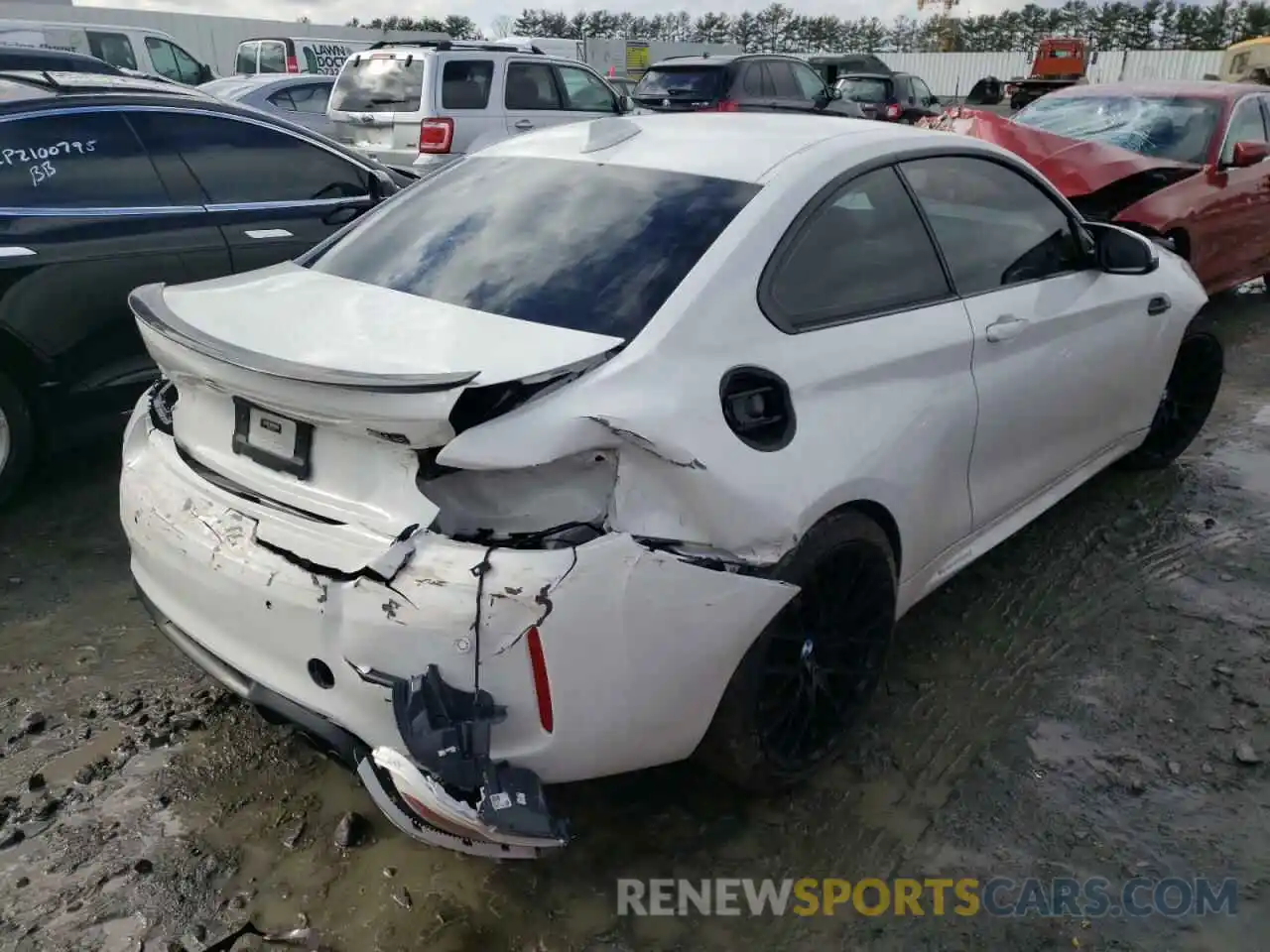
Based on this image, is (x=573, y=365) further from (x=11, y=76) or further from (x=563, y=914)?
(x=11, y=76)

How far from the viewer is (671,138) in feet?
9.79

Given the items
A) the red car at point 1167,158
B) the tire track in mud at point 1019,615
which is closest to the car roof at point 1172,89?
the red car at point 1167,158

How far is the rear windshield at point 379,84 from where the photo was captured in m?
10.0

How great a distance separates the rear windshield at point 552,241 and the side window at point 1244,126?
5844 millimetres

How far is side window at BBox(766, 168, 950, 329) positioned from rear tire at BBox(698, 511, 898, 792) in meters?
0.56

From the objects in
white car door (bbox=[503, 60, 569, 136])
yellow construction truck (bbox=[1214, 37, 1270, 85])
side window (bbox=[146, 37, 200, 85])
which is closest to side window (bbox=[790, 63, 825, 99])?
white car door (bbox=[503, 60, 569, 136])

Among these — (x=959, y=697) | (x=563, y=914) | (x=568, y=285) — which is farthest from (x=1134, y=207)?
(x=563, y=914)

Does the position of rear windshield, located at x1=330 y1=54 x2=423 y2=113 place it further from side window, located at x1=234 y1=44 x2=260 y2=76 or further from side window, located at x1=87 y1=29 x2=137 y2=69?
side window, located at x1=234 y1=44 x2=260 y2=76

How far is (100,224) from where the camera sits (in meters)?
4.19

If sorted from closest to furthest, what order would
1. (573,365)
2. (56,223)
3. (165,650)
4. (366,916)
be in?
1. (573,365)
2. (366,916)
3. (165,650)
4. (56,223)

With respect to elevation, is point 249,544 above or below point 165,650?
above

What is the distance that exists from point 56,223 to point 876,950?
13.1 feet

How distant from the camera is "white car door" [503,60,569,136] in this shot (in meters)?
10.5

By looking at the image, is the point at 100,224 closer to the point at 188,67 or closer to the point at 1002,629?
the point at 1002,629
